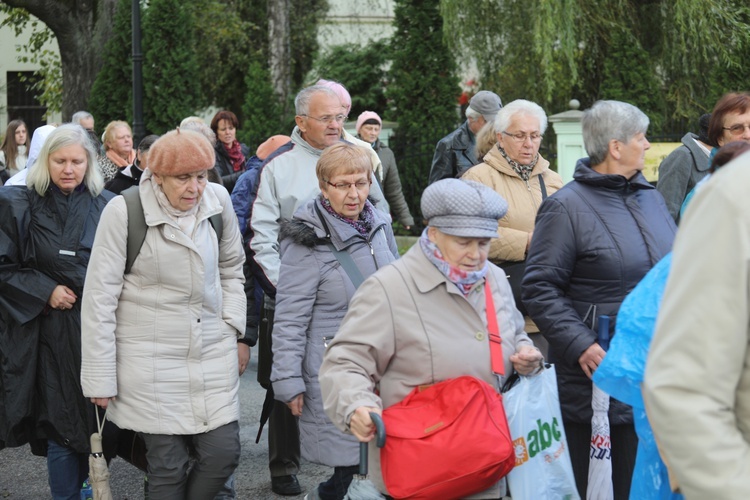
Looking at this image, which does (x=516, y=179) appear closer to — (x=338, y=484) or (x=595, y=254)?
(x=595, y=254)

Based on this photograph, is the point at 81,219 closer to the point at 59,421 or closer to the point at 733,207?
the point at 59,421

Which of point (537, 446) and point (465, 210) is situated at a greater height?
point (465, 210)

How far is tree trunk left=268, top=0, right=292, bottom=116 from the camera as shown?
19.8 m

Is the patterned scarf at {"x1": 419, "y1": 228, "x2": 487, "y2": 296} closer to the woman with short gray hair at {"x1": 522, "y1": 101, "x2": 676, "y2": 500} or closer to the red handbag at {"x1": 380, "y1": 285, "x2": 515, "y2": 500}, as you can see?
the red handbag at {"x1": 380, "y1": 285, "x2": 515, "y2": 500}

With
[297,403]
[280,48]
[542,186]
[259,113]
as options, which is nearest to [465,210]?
[297,403]

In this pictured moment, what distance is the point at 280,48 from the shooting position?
784 inches

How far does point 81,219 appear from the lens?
220 inches

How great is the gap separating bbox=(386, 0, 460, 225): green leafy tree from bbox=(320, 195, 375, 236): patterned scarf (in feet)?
36.4

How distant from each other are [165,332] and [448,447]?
185cm

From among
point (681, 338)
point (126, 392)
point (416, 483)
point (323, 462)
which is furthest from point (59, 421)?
point (681, 338)

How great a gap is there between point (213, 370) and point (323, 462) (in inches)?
25.1

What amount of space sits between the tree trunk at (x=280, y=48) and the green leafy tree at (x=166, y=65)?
120 inches

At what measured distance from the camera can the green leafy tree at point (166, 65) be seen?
54.0 feet

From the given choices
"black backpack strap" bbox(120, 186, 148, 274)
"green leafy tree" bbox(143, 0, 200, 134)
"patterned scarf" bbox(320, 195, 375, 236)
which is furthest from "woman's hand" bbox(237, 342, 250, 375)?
"green leafy tree" bbox(143, 0, 200, 134)
